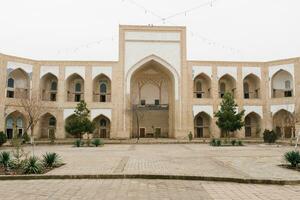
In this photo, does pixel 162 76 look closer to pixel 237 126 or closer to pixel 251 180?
pixel 237 126

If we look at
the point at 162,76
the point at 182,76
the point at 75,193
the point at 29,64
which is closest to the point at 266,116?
the point at 182,76

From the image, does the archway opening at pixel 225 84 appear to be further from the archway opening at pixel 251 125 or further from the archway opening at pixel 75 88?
the archway opening at pixel 75 88

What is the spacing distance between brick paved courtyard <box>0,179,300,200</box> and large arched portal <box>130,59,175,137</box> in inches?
1033

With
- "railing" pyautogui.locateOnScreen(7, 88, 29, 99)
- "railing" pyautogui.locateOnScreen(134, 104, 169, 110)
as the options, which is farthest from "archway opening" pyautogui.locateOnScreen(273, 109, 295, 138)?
"railing" pyautogui.locateOnScreen(7, 88, 29, 99)

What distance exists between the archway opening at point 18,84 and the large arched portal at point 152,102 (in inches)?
455

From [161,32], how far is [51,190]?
27912 millimetres

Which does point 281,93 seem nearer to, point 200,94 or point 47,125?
point 200,94

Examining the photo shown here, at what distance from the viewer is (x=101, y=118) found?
109 ft

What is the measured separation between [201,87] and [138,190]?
1171 inches

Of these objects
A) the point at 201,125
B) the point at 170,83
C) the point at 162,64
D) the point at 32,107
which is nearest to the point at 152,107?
the point at 170,83

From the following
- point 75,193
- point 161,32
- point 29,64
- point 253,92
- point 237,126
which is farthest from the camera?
point 253,92

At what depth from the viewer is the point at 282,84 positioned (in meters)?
32.6

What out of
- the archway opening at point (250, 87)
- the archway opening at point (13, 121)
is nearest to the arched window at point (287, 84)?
the archway opening at point (250, 87)

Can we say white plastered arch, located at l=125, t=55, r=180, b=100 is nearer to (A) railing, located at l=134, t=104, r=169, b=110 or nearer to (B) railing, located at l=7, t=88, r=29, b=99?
(A) railing, located at l=134, t=104, r=169, b=110
